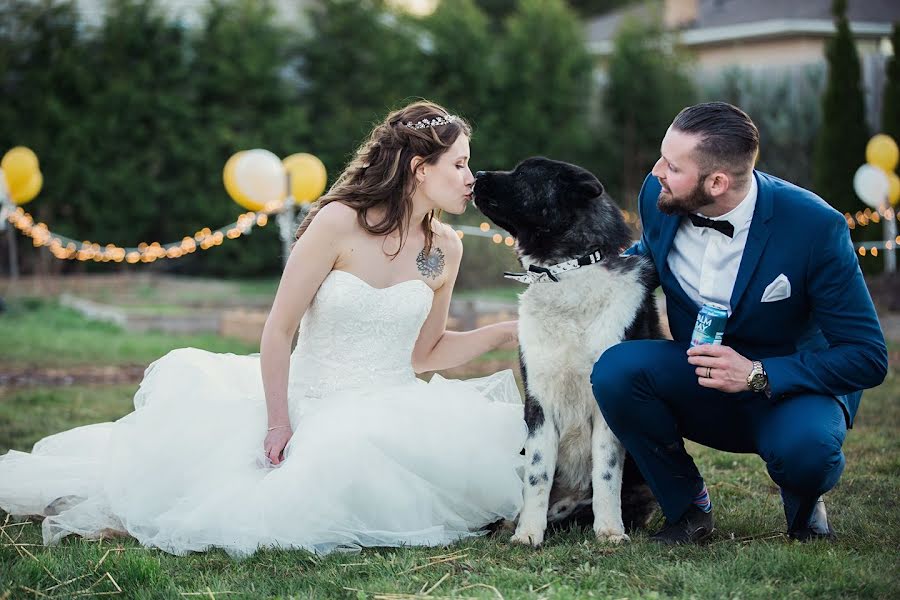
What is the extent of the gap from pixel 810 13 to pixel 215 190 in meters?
12.3

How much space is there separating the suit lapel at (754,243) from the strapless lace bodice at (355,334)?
→ 3.76 ft

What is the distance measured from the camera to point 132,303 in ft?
37.4

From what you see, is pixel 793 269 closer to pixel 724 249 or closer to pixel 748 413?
pixel 724 249

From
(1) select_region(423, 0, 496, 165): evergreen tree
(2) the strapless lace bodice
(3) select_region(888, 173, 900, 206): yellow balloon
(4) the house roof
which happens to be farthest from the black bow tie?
(4) the house roof

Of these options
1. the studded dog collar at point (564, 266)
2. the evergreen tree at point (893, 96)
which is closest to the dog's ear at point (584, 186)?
the studded dog collar at point (564, 266)

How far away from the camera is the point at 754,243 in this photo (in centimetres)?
290

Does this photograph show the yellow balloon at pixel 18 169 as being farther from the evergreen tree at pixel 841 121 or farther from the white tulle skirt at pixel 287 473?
the evergreen tree at pixel 841 121

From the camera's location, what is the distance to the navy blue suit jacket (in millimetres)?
2814

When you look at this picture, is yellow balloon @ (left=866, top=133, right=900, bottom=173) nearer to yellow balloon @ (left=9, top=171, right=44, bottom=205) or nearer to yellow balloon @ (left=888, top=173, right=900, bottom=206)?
yellow balloon @ (left=888, top=173, right=900, bottom=206)

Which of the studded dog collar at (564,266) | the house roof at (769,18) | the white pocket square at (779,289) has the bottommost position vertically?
the white pocket square at (779,289)

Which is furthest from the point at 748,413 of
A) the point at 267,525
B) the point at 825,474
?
the point at 267,525

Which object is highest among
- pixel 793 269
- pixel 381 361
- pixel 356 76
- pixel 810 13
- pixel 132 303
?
pixel 810 13

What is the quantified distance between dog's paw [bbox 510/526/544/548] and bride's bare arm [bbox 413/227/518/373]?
0.78 meters

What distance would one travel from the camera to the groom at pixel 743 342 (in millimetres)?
2816
